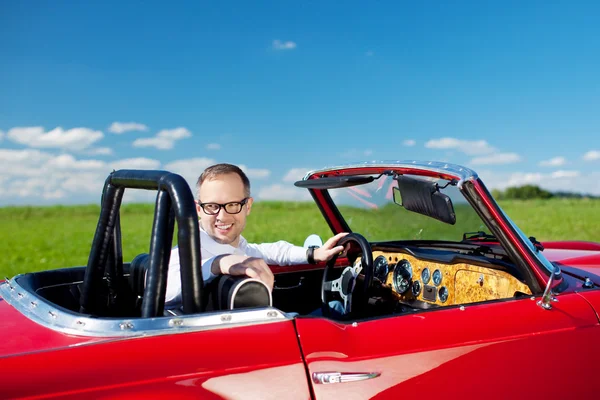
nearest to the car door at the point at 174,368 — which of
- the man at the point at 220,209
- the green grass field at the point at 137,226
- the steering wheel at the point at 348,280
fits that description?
the man at the point at 220,209

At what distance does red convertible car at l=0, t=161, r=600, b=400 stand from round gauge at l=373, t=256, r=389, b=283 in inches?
10.5

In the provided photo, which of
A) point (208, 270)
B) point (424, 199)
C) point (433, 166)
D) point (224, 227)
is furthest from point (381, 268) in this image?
point (208, 270)

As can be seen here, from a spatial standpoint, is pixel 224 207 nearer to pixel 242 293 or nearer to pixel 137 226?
pixel 242 293

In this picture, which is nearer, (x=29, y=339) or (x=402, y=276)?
(x=29, y=339)

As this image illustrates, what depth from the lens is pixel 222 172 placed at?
110 inches

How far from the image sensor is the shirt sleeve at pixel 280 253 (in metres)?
3.60

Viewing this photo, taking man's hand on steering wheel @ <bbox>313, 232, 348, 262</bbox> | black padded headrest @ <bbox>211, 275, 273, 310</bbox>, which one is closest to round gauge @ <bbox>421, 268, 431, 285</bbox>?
man's hand on steering wheel @ <bbox>313, 232, 348, 262</bbox>

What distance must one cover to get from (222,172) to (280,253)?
1.05 meters

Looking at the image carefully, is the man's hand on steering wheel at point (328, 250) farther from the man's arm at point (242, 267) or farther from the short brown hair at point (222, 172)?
the man's arm at point (242, 267)

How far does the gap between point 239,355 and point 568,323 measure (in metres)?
1.52

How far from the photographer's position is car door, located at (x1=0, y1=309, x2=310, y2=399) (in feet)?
6.44

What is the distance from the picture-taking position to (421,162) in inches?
116

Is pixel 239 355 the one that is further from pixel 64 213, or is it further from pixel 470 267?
pixel 64 213

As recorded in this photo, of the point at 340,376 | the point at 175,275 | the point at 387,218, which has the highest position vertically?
the point at 387,218
